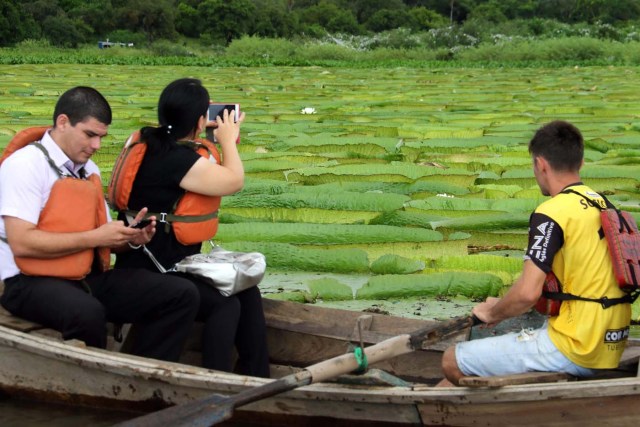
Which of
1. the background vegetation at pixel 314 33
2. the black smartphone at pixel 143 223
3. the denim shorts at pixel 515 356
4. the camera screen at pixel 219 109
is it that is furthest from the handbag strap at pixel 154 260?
the background vegetation at pixel 314 33

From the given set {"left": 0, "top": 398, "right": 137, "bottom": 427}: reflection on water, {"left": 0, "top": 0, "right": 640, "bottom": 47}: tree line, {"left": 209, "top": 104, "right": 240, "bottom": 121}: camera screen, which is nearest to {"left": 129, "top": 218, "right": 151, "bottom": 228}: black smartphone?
{"left": 209, "top": 104, "right": 240, "bottom": 121}: camera screen

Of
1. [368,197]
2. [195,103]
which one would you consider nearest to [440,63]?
[368,197]

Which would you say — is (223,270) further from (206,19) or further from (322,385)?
(206,19)

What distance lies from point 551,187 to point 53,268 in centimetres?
188

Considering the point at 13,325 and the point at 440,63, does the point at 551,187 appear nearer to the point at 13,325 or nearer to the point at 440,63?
the point at 13,325

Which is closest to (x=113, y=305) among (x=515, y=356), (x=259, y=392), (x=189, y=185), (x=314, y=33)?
(x=189, y=185)

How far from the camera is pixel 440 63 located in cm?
3061

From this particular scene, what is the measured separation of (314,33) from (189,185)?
46.1 metres

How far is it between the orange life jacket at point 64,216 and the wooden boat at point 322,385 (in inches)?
10.8

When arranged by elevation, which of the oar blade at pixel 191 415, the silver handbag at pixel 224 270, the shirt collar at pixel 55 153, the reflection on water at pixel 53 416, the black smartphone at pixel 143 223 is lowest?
the reflection on water at pixel 53 416

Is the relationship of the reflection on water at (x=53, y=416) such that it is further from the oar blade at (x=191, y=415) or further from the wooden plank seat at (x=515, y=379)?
the wooden plank seat at (x=515, y=379)

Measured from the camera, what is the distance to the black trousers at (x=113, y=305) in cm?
382

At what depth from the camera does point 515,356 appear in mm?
3406

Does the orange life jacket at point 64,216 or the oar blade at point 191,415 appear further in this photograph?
the orange life jacket at point 64,216
